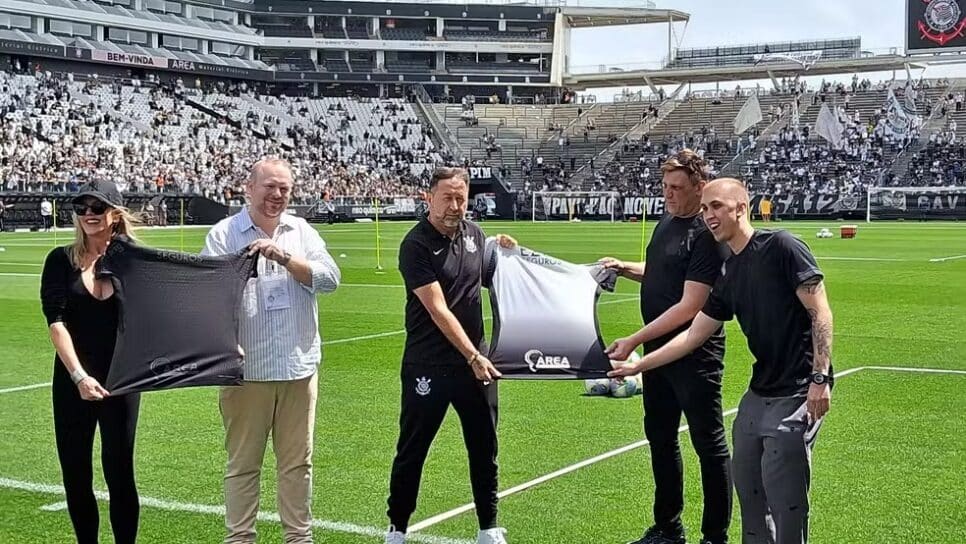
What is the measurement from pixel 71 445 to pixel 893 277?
67.7ft

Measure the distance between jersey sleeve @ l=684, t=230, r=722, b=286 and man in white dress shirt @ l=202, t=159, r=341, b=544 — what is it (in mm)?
1874

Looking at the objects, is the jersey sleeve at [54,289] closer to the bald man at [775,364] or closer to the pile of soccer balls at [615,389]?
the bald man at [775,364]

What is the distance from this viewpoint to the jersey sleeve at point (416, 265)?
19.4 feet

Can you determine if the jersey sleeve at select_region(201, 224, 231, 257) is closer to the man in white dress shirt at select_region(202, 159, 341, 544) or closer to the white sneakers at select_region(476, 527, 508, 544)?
the man in white dress shirt at select_region(202, 159, 341, 544)

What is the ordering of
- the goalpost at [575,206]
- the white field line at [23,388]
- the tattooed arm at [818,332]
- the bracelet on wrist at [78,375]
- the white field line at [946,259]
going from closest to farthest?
the tattooed arm at [818,332] < the bracelet on wrist at [78,375] < the white field line at [23,388] < the white field line at [946,259] < the goalpost at [575,206]

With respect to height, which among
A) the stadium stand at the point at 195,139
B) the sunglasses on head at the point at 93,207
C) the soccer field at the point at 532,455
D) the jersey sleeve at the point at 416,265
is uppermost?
the stadium stand at the point at 195,139

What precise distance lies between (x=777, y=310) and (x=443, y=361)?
1.88m

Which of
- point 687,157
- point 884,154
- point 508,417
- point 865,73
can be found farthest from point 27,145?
point 865,73

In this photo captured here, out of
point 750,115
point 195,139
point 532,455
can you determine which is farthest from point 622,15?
point 532,455

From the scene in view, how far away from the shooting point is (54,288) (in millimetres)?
5566

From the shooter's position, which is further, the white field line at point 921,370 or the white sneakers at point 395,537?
the white field line at point 921,370

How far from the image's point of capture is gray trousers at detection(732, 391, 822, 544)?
4949 millimetres

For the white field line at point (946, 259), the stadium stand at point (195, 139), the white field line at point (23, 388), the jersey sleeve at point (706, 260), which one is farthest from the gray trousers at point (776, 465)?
the stadium stand at point (195, 139)

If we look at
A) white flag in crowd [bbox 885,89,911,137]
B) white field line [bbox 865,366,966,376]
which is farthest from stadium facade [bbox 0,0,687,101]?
white field line [bbox 865,366,966,376]
